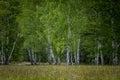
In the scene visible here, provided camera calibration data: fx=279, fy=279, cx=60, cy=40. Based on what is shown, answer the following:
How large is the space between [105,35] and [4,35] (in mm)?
19331

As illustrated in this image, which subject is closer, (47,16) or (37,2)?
(47,16)

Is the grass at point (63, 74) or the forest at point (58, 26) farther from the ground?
the forest at point (58, 26)

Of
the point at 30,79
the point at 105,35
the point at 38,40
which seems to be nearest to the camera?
the point at 30,79

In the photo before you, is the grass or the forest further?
the forest

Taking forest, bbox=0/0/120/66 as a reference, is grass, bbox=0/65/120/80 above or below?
below

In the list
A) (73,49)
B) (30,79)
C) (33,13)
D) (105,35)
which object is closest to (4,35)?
(33,13)

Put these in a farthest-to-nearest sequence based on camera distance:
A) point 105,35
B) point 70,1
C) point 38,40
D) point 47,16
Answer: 1. point 38,40
2. point 47,16
3. point 70,1
4. point 105,35

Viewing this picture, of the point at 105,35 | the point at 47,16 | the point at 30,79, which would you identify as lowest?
the point at 30,79

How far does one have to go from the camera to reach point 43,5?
4009 centimetres

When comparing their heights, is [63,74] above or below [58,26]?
below

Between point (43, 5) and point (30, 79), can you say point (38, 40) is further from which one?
point (30, 79)

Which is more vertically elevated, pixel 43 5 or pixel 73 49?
pixel 43 5

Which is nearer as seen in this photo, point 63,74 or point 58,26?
point 63,74

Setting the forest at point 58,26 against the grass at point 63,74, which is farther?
the forest at point 58,26
